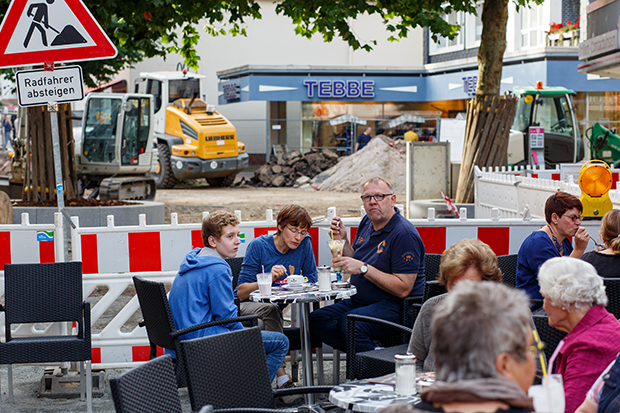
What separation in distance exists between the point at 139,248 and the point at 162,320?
6.64 feet

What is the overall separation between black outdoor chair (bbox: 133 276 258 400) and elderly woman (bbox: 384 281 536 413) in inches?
106

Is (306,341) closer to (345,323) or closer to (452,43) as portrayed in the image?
(345,323)

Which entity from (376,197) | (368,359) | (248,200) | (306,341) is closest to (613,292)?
(368,359)

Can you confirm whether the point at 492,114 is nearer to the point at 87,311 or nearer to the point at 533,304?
the point at 533,304

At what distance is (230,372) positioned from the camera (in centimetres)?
341

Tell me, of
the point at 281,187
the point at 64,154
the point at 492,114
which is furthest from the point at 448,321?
the point at 281,187

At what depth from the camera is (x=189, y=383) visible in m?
3.25

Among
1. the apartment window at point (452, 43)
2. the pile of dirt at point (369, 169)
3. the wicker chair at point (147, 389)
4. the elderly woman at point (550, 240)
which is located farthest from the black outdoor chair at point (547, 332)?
the apartment window at point (452, 43)

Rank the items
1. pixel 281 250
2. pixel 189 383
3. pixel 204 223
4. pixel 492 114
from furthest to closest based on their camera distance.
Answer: pixel 492 114 < pixel 281 250 < pixel 204 223 < pixel 189 383

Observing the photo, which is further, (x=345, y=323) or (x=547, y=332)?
(x=345, y=323)

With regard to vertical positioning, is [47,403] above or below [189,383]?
below

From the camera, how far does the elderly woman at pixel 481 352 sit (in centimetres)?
185

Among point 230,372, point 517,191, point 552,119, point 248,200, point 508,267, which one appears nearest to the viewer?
point 230,372

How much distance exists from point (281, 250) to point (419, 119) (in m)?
26.2
